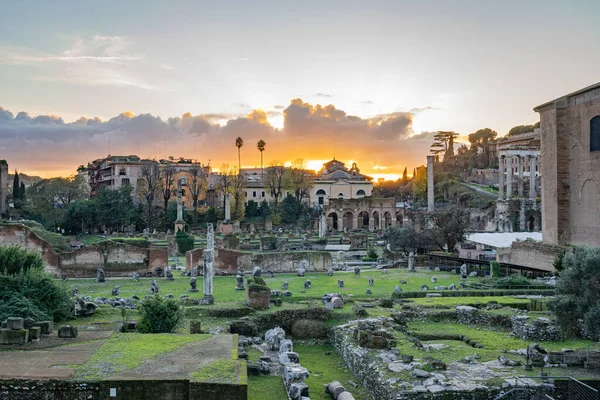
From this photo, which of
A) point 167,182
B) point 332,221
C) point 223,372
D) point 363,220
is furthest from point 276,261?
point 363,220

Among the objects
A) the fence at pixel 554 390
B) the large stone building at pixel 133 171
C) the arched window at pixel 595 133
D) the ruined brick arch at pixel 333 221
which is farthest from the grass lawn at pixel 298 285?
the large stone building at pixel 133 171

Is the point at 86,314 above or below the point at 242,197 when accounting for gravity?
below

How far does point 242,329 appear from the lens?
18.3m

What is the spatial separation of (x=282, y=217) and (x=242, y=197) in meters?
5.89

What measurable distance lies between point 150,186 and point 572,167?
4627cm

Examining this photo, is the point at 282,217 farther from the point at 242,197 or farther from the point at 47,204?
the point at 47,204

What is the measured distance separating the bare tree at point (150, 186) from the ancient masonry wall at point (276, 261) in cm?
3076

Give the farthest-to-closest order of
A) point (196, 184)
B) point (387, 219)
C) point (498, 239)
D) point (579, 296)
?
point (387, 219), point (196, 184), point (498, 239), point (579, 296)

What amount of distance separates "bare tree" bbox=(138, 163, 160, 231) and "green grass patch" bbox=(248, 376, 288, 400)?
51.2 m

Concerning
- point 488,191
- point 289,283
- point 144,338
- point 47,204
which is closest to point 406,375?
point 144,338

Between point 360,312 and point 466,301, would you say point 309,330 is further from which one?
point 466,301

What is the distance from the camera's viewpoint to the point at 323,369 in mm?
15516

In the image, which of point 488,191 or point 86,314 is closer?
point 86,314

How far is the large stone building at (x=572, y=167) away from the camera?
32.6m
